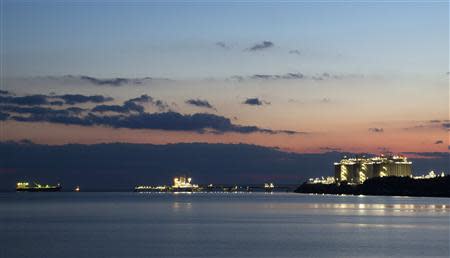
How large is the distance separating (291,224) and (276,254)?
104 feet

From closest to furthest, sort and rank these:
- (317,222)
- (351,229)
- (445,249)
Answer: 1. (445,249)
2. (351,229)
3. (317,222)

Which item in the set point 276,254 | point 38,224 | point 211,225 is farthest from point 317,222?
point 276,254

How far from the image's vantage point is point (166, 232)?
227ft

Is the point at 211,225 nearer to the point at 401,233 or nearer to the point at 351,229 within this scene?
the point at 351,229

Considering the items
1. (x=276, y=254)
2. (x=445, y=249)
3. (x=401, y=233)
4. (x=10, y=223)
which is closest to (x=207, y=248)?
(x=276, y=254)

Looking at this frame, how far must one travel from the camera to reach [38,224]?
3270 inches

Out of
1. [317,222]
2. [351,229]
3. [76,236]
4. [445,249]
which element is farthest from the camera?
[317,222]

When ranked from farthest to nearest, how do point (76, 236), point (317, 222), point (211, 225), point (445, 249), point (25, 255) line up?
point (317, 222) < point (211, 225) < point (76, 236) < point (445, 249) < point (25, 255)

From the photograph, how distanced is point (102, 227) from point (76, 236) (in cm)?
1096

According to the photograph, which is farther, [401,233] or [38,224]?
[38,224]

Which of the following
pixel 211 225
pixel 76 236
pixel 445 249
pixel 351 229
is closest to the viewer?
pixel 445 249

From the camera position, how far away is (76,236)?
2586 inches

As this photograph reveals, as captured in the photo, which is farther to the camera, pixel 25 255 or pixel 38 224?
pixel 38 224

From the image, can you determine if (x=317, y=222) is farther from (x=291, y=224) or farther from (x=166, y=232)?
(x=166, y=232)
